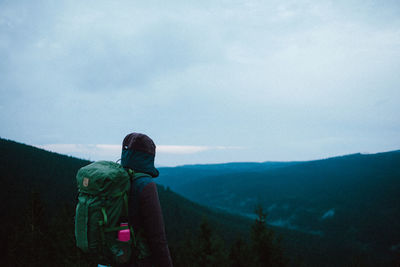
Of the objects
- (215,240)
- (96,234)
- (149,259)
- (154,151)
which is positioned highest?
(154,151)

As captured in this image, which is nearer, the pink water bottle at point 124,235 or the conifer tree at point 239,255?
the pink water bottle at point 124,235

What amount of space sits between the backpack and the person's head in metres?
0.28

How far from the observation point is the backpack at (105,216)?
2.50 metres

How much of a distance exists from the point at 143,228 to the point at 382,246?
187217 mm

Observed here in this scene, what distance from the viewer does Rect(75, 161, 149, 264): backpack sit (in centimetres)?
250

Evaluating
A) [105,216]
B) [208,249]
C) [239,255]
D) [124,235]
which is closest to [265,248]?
[208,249]

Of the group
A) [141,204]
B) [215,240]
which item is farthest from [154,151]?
[215,240]

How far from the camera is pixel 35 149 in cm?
11562

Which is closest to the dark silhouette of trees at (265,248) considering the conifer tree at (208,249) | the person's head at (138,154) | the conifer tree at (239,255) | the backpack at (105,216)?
the conifer tree at (208,249)

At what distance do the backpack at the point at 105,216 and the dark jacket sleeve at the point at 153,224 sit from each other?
16cm

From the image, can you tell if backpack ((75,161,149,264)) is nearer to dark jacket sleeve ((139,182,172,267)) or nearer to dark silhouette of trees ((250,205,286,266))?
dark jacket sleeve ((139,182,172,267))

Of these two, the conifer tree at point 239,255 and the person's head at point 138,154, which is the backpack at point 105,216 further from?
the conifer tree at point 239,255

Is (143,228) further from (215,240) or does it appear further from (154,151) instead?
(215,240)

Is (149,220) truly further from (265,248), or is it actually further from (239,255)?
(239,255)
